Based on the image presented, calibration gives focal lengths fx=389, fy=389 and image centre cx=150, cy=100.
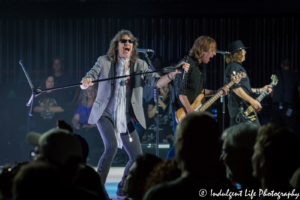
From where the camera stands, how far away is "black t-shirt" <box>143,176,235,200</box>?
5.15 feet

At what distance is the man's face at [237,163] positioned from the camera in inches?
86.2

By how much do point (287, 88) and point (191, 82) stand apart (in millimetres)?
3709

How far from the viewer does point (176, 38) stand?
8.88m

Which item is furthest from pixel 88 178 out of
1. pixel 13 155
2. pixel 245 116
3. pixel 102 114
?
pixel 13 155

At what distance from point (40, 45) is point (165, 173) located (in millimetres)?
7593

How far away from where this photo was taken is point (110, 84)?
14.5 ft

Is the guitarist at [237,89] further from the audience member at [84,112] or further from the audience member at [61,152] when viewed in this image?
the audience member at [61,152]

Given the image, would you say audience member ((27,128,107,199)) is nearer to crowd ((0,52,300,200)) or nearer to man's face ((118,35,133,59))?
crowd ((0,52,300,200))

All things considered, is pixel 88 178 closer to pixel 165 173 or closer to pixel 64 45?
pixel 165 173

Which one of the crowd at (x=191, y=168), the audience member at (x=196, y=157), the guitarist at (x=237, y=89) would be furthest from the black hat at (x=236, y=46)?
the audience member at (x=196, y=157)

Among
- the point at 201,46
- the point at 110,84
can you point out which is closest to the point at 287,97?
the point at 201,46

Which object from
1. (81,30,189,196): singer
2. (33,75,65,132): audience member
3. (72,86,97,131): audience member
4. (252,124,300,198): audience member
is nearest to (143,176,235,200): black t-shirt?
(252,124,300,198): audience member

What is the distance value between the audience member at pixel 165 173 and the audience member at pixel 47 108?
5.31m

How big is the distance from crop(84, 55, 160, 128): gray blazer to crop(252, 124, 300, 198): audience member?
271 centimetres
